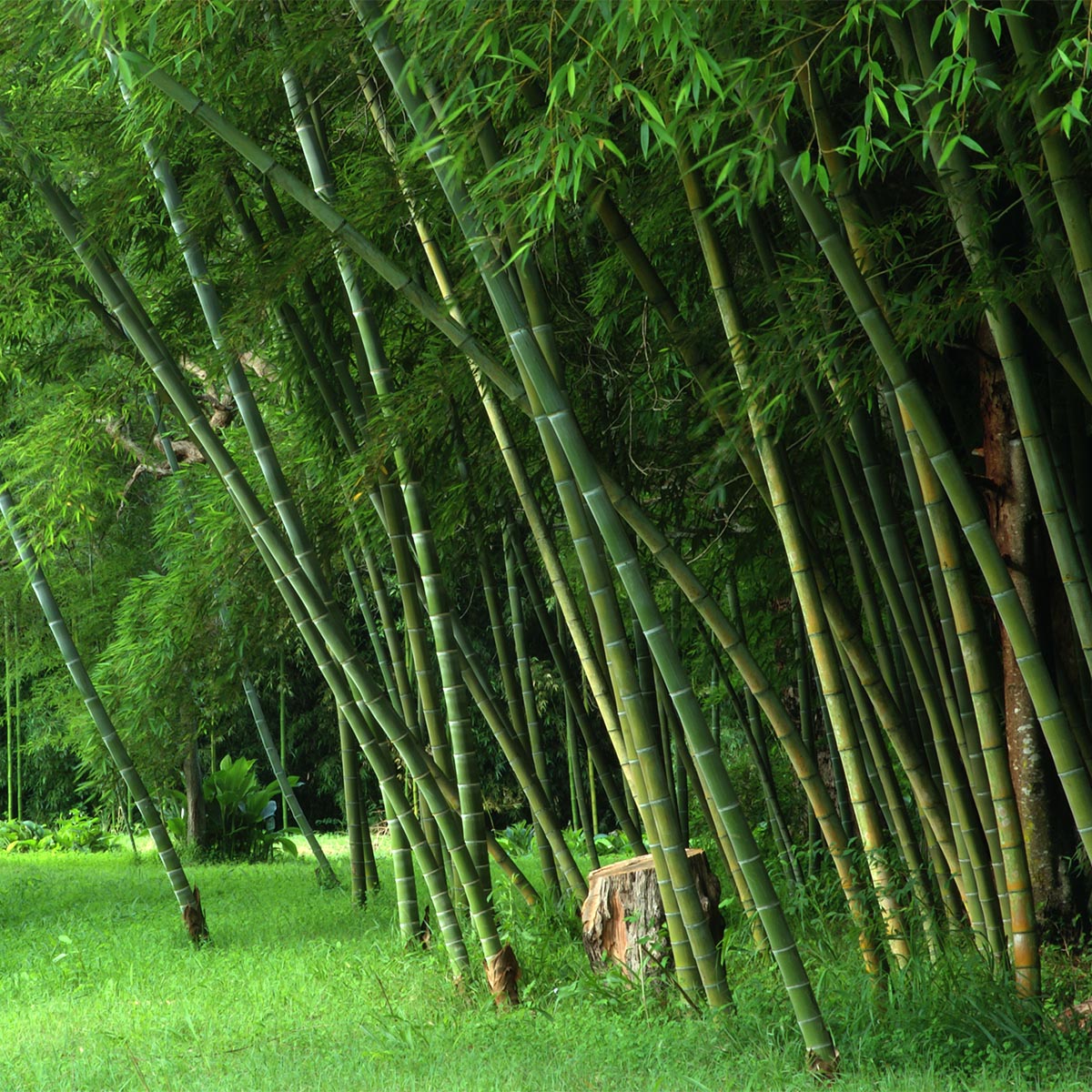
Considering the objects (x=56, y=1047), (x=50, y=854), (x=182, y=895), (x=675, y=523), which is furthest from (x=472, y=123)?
(x=50, y=854)

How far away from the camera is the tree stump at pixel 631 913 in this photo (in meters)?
3.56

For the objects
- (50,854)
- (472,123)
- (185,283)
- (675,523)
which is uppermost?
(185,283)

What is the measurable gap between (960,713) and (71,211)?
3.32 metres

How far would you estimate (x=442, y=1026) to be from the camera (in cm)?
334

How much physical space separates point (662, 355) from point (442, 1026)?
1980 mm

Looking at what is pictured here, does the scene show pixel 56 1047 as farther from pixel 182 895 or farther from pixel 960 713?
pixel 960 713

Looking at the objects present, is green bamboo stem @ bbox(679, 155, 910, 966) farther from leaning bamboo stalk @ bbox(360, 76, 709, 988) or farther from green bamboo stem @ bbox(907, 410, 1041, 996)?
leaning bamboo stalk @ bbox(360, 76, 709, 988)

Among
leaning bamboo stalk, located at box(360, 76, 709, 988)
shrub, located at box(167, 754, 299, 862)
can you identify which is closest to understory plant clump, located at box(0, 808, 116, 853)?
shrub, located at box(167, 754, 299, 862)

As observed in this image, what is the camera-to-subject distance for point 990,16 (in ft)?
6.48

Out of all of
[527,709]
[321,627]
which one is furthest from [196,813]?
[321,627]

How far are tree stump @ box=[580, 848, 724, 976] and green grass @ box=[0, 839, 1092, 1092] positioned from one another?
0.12 m

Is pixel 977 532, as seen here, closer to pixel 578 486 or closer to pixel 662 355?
pixel 578 486

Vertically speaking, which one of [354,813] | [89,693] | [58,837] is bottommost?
[58,837]

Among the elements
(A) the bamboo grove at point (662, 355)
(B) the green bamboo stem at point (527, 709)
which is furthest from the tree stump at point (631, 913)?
(B) the green bamboo stem at point (527, 709)
